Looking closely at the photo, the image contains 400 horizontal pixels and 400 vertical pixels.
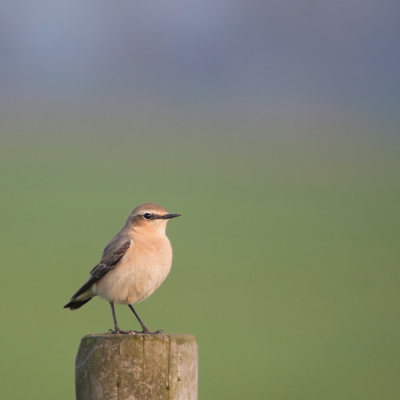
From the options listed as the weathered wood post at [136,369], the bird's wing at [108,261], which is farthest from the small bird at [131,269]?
the weathered wood post at [136,369]

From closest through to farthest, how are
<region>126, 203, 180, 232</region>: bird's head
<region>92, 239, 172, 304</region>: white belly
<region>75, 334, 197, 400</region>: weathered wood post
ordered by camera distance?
1. <region>75, 334, 197, 400</region>: weathered wood post
2. <region>92, 239, 172, 304</region>: white belly
3. <region>126, 203, 180, 232</region>: bird's head

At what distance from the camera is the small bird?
5.04 meters

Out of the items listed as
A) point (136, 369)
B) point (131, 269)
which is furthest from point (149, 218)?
point (136, 369)

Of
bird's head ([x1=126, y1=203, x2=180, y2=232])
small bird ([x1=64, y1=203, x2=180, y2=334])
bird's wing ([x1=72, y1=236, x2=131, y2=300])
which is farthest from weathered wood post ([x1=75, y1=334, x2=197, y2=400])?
bird's head ([x1=126, y1=203, x2=180, y2=232])

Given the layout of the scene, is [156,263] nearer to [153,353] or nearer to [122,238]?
[122,238]

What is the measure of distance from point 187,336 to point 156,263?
1759 mm

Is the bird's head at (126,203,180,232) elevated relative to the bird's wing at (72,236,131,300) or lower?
elevated

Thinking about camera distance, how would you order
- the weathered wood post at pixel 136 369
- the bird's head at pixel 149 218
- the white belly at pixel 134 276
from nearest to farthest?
the weathered wood post at pixel 136 369 → the white belly at pixel 134 276 → the bird's head at pixel 149 218

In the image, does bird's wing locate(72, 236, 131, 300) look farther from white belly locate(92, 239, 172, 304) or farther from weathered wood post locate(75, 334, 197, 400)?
weathered wood post locate(75, 334, 197, 400)

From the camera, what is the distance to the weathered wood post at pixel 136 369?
316 centimetres

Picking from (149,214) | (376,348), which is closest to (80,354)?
(149,214)

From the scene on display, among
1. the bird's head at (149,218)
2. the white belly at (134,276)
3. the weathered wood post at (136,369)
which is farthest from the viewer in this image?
the bird's head at (149,218)

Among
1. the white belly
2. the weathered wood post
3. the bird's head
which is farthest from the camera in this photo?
the bird's head

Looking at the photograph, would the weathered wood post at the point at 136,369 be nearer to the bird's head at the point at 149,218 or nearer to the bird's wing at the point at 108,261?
the bird's wing at the point at 108,261
